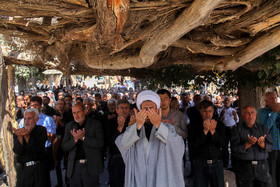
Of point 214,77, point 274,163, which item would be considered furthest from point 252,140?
point 214,77

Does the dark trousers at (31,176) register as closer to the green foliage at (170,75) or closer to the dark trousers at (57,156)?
the dark trousers at (57,156)

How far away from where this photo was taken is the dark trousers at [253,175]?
370 cm

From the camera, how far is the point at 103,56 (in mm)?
3625

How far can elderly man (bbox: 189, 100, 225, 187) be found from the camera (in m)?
3.78

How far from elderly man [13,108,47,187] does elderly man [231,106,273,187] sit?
10.4 feet

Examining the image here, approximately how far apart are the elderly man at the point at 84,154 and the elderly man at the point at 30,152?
1.57 feet

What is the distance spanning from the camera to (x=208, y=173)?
12.8 ft

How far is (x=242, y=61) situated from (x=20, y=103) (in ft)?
21.0

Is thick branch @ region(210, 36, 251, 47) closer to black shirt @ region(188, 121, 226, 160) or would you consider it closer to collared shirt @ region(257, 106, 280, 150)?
black shirt @ region(188, 121, 226, 160)

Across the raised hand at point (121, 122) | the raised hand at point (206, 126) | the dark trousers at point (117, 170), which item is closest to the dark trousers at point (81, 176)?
the dark trousers at point (117, 170)

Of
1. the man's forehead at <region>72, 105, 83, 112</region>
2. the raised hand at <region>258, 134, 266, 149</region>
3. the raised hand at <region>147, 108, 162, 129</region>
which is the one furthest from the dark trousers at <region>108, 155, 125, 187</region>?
the raised hand at <region>258, 134, 266, 149</region>

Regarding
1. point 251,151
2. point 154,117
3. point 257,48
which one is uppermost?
point 257,48

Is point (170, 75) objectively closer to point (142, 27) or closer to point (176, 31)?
point (142, 27)

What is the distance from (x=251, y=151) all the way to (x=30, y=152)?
11.5ft
